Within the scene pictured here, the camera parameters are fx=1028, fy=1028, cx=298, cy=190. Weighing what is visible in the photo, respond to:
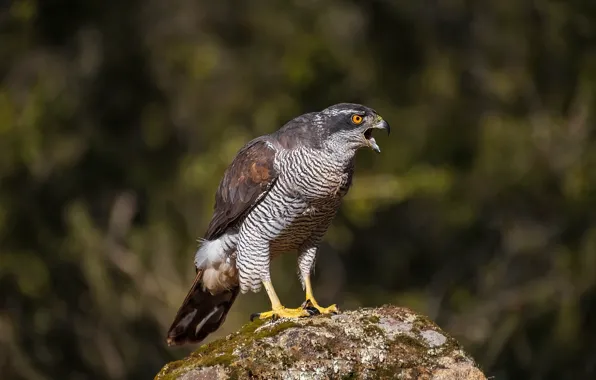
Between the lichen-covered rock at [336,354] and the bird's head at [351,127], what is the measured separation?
4.09 feet

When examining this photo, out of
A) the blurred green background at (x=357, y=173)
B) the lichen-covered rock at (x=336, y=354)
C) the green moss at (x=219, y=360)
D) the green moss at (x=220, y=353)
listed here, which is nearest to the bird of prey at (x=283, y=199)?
the green moss at (x=220, y=353)

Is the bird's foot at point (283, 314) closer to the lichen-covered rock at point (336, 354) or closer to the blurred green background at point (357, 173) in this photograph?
the lichen-covered rock at point (336, 354)

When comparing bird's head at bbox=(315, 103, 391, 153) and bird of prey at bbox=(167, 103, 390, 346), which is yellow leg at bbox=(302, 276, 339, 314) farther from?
bird's head at bbox=(315, 103, 391, 153)

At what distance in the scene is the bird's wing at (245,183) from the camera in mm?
5777

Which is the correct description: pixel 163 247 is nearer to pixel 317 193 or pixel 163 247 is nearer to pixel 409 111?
pixel 409 111

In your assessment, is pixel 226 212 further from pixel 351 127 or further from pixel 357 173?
pixel 357 173

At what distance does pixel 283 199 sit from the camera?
18.5 feet

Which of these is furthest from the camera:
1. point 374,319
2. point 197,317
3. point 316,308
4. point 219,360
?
point 197,317

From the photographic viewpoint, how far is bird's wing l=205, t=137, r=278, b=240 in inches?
227

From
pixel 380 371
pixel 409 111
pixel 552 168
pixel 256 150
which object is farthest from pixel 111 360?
pixel 380 371

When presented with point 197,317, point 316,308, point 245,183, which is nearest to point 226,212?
point 245,183

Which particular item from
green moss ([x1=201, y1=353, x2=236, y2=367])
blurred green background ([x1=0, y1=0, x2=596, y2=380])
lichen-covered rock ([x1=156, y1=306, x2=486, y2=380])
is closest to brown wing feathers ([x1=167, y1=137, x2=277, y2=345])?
lichen-covered rock ([x1=156, y1=306, x2=486, y2=380])

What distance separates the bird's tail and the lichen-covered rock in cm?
156

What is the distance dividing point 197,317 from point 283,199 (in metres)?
1.09
